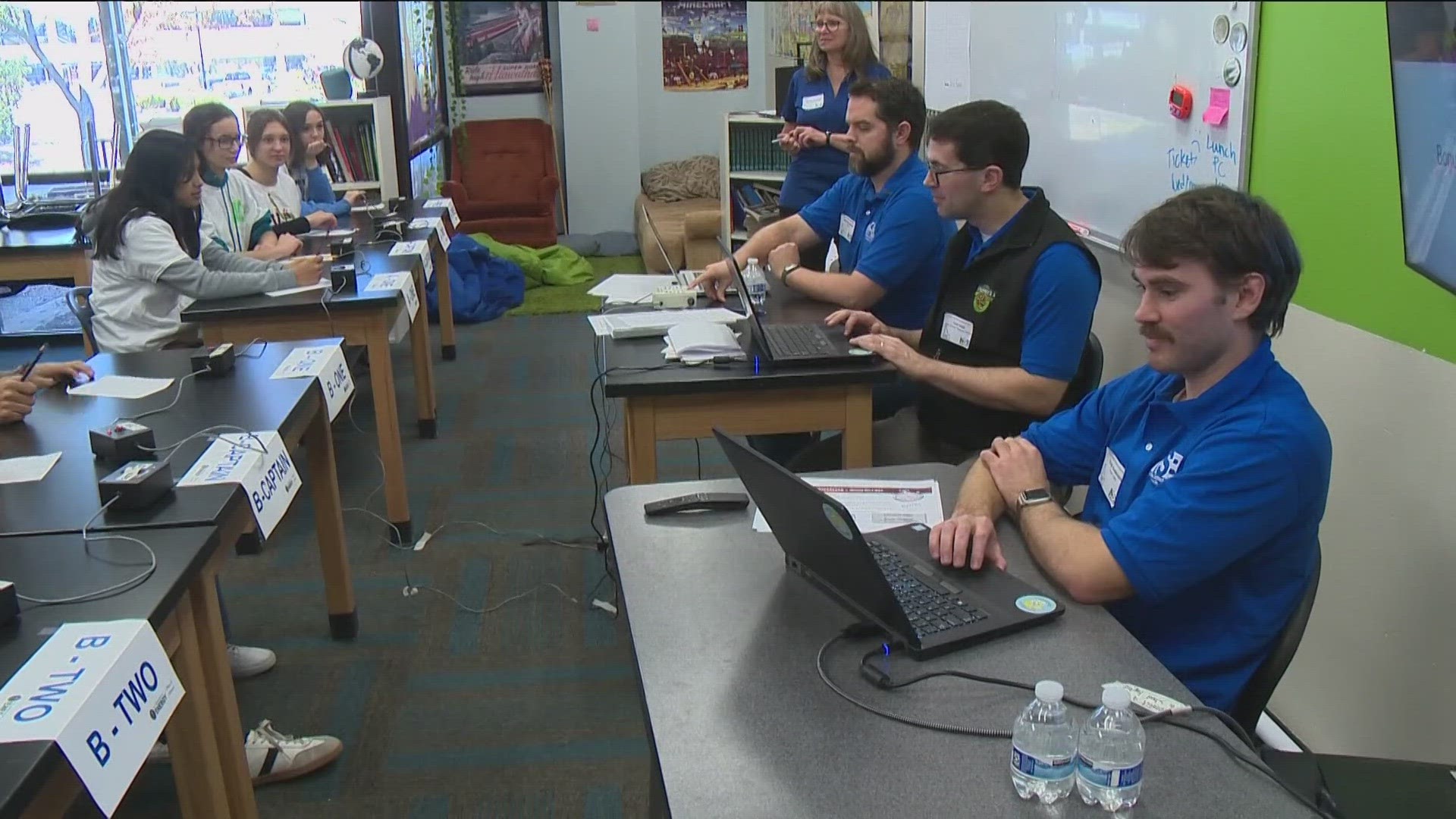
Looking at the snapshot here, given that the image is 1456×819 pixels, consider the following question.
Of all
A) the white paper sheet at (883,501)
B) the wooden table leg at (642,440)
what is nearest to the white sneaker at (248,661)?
the wooden table leg at (642,440)

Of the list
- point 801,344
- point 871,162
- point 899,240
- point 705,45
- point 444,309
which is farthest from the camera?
point 705,45

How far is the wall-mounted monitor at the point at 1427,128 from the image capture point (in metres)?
1.24

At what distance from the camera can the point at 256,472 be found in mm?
1817

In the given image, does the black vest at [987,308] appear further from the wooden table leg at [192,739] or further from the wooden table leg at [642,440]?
the wooden table leg at [192,739]

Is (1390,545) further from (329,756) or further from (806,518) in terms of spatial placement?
(329,756)

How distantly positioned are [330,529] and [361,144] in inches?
129

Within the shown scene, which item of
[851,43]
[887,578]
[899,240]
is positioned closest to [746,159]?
[851,43]

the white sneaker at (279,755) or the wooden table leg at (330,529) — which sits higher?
the wooden table leg at (330,529)

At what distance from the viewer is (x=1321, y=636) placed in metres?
2.03

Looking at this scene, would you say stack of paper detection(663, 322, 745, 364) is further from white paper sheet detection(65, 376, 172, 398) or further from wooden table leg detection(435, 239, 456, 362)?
wooden table leg detection(435, 239, 456, 362)

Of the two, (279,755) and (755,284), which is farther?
(755,284)

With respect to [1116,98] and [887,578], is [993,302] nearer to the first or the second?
[1116,98]

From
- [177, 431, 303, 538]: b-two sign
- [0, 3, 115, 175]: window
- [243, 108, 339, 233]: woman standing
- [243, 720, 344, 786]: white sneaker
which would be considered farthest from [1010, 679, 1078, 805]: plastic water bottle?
[0, 3, 115, 175]: window

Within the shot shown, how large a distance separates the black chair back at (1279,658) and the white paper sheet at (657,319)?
152cm
